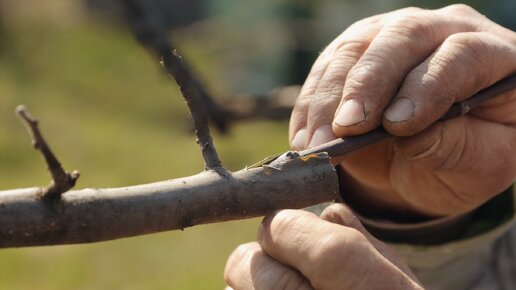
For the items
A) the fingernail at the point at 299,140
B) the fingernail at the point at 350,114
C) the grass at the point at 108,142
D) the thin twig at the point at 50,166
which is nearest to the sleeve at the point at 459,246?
the fingernail at the point at 299,140

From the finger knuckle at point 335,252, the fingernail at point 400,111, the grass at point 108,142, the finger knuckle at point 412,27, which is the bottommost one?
the grass at point 108,142

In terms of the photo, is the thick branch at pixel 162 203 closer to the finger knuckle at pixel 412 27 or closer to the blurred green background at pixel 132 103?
the finger knuckle at pixel 412 27

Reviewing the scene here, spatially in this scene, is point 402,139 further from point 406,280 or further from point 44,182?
point 44,182

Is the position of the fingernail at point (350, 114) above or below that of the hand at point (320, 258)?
above

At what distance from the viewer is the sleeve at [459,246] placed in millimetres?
1756

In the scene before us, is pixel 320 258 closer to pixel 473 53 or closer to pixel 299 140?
pixel 299 140

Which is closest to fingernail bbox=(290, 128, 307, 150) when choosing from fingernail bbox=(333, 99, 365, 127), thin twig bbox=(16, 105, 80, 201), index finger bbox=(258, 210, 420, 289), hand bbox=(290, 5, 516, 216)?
hand bbox=(290, 5, 516, 216)

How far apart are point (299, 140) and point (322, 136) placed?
8 centimetres

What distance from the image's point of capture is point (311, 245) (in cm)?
110

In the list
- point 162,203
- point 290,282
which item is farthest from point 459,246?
point 162,203

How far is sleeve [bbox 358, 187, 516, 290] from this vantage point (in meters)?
1.76

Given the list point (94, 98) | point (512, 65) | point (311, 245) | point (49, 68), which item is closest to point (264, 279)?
point (311, 245)

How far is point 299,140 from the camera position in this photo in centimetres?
146

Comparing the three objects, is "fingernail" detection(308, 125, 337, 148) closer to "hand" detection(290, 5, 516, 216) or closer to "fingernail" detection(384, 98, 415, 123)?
"hand" detection(290, 5, 516, 216)
